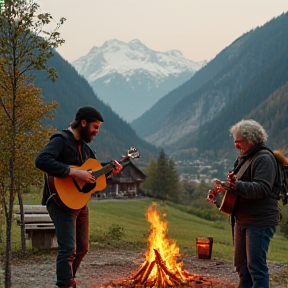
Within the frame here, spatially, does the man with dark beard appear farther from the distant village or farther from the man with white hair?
the distant village

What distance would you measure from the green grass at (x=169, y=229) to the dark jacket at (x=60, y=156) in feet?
21.7

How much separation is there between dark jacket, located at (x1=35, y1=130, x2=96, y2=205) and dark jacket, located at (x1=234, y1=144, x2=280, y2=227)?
1.95 meters

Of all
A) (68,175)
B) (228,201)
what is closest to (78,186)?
(68,175)

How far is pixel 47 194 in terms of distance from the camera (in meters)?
5.88

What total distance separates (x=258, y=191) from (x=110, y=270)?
463 cm

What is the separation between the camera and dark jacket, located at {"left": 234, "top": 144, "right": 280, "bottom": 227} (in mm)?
5500

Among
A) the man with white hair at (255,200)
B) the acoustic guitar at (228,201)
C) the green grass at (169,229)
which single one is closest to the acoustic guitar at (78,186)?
the acoustic guitar at (228,201)

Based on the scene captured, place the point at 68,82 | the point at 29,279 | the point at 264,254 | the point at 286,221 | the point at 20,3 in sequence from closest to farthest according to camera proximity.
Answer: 1. the point at 264,254
2. the point at 20,3
3. the point at 29,279
4. the point at 286,221
5. the point at 68,82

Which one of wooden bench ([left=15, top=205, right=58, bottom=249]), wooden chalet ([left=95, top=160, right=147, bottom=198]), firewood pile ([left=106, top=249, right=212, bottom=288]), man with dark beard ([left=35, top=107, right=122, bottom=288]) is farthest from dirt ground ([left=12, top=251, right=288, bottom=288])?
wooden chalet ([left=95, top=160, right=147, bottom=198])

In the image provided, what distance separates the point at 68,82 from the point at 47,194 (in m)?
177

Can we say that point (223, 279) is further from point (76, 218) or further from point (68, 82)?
point (68, 82)

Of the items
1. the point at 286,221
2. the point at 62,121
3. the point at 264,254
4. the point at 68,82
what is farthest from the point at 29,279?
the point at 68,82

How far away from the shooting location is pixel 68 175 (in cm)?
567

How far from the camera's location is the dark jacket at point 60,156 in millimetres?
Answer: 5594
